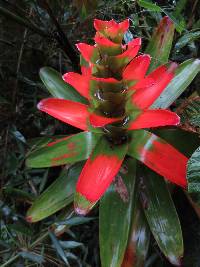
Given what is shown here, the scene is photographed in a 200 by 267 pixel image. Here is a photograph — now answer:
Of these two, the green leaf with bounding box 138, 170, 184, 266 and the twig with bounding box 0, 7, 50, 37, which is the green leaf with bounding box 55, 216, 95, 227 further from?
the twig with bounding box 0, 7, 50, 37

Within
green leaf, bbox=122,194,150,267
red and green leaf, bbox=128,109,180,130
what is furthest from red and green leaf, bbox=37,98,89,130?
green leaf, bbox=122,194,150,267

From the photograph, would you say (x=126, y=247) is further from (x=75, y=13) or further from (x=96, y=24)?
(x=75, y=13)

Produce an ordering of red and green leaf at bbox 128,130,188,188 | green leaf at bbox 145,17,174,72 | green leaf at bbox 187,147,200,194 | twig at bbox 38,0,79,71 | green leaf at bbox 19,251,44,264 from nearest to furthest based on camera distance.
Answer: green leaf at bbox 187,147,200,194
red and green leaf at bbox 128,130,188,188
green leaf at bbox 19,251,44,264
green leaf at bbox 145,17,174,72
twig at bbox 38,0,79,71

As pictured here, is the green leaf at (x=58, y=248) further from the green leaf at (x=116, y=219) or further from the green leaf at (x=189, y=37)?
the green leaf at (x=189, y=37)

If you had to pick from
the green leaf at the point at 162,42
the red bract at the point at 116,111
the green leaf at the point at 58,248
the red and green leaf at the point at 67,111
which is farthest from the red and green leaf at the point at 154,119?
the green leaf at the point at 58,248

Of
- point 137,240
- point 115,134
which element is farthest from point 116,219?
point 115,134

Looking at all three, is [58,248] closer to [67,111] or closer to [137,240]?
[137,240]
